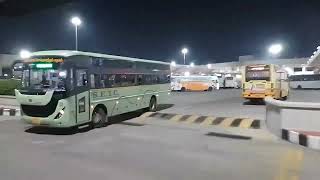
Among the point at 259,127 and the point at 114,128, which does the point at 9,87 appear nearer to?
the point at 114,128

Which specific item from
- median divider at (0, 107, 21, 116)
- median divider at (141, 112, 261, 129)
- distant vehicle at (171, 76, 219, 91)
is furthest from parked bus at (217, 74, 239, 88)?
median divider at (0, 107, 21, 116)

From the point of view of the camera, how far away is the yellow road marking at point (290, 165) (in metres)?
7.90

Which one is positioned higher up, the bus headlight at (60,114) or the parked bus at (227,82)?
the parked bus at (227,82)

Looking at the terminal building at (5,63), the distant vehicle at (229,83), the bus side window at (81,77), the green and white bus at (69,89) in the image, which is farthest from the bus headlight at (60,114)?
the terminal building at (5,63)

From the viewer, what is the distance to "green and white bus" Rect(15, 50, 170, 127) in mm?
13289

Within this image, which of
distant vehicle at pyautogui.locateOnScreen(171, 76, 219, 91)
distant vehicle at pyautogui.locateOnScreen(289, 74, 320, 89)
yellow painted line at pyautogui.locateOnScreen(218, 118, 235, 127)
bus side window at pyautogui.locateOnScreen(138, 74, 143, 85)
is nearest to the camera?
yellow painted line at pyautogui.locateOnScreen(218, 118, 235, 127)

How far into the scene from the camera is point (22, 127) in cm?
1573

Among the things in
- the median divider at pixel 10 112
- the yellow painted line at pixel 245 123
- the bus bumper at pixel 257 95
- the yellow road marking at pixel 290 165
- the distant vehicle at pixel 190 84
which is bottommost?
the yellow road marking at pixel 290 165

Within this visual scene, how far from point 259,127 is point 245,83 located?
453 inches

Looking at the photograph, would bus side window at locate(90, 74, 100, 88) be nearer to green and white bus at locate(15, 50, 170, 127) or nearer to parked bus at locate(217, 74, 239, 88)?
green and white bus at locate(15, 50, 170, 127)

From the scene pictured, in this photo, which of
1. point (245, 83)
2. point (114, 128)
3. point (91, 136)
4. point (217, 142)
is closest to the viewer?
point (217, 142)

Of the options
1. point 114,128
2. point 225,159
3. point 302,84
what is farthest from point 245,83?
point 302,84

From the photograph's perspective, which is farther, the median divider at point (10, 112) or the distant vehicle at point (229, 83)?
the distant vehicle at point (229, 83)

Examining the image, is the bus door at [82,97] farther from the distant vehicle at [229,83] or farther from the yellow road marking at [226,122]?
the distant vehicle at [229,83]
